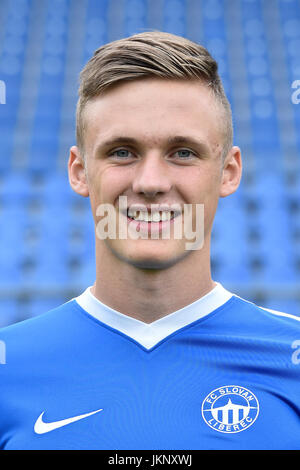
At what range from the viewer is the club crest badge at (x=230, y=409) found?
1.84 metres

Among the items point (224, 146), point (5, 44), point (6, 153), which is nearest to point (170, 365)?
point (224, 146)

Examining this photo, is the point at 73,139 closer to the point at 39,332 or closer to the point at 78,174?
the point at 78,174

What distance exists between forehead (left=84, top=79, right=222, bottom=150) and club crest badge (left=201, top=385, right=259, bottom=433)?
2.54 ft

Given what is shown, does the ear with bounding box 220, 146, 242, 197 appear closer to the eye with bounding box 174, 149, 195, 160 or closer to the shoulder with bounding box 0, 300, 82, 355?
the eye with bounding box 174, 149, 195, 160

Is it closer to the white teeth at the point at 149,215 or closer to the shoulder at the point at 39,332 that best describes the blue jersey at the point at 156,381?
the shoulder at the point at 39,332

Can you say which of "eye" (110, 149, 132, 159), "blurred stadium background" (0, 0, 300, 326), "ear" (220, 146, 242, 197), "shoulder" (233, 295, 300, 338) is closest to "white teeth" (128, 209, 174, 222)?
"eye" (110, 149, 132, 159)

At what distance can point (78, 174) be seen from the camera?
7.12 feet

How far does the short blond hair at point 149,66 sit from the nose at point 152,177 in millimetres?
304

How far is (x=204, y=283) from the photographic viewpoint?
6.97ft

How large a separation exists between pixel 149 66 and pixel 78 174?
447 millimetres

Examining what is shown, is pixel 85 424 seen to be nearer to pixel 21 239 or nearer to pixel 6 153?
pixel 21 239

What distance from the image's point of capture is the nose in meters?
1.82
